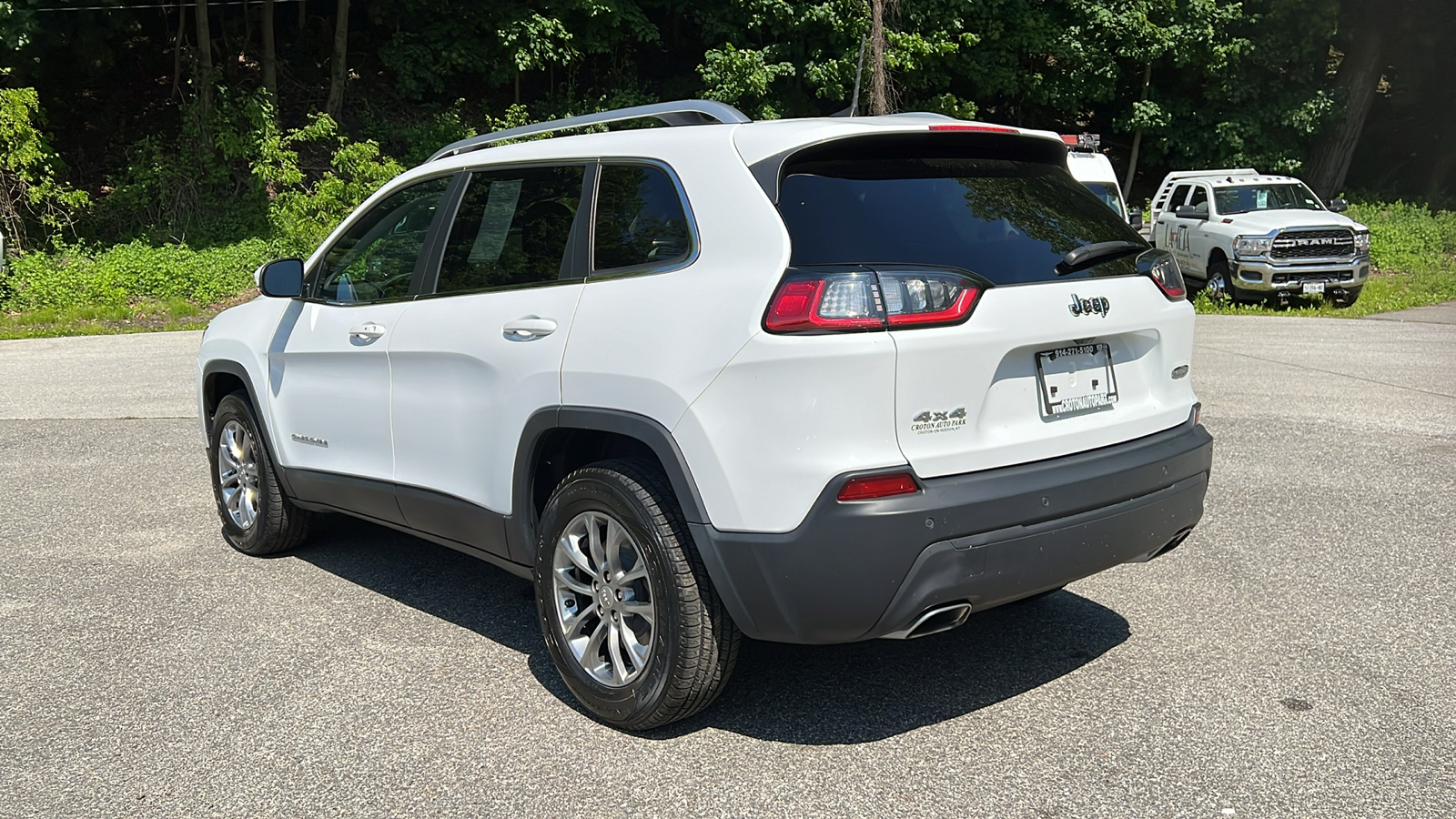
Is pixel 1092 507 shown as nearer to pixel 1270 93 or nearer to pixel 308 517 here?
pixel 308 517

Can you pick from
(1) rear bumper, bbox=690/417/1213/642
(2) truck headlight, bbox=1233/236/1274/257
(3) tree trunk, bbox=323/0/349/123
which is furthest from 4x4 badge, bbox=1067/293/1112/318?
(3) tree trunk, bbox=323/0/349/123

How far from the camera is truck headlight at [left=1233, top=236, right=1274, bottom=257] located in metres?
17.7

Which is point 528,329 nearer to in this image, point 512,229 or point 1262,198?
point 512,229

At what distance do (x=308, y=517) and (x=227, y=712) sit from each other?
1.91 m

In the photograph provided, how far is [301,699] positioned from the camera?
13.5 feet

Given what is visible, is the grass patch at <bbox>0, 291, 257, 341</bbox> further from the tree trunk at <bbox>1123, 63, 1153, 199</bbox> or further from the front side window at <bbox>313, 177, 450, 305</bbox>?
the tree trunk at <bbox>1123, 63, 1153, 199</bbox>

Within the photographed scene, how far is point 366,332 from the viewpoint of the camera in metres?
4.85

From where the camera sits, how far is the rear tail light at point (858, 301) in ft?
10.8

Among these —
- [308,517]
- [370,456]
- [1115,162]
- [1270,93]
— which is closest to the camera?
[370,456]

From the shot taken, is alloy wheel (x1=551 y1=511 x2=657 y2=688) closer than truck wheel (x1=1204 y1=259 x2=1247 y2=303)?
Yes

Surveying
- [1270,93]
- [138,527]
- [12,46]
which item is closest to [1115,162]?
[1270,93]

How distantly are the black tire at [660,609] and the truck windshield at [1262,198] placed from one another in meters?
17.6

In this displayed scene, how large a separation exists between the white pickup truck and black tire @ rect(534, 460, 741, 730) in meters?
16.3

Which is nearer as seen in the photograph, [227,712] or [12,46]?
[227,712]
